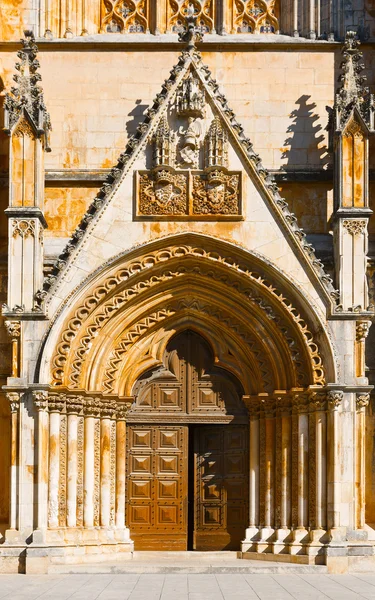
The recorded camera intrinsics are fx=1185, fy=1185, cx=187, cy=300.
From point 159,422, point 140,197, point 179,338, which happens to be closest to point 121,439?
point 159,422

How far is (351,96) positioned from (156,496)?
772 cm

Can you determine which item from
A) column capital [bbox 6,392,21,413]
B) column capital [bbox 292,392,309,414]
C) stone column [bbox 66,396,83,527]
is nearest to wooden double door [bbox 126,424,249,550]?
stone column [bbox 66,396,83,527]

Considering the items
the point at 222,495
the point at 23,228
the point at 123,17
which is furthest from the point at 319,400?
the point at 123,17

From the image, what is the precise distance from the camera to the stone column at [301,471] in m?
19.5

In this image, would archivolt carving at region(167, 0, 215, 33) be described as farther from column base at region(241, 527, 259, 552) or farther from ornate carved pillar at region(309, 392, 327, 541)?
column base at region(241, 527, 259, 552)

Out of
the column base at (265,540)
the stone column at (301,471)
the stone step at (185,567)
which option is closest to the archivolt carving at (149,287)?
the stone column at (301,471)

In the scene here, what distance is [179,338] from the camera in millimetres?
21266

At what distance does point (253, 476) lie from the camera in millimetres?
20469

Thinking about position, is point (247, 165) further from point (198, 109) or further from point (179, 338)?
point (179, 338)

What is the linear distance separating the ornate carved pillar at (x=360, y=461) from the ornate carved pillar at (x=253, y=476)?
6.25ft

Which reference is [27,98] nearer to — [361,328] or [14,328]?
[14,328]

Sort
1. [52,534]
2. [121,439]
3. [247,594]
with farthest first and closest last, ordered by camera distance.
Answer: [121,439]
[52,534]
[247,594]

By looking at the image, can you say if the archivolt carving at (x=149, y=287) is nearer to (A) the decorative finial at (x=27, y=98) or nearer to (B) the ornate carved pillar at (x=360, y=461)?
(B) the ornate carved pillar at (x=360, y=461)

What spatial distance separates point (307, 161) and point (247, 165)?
6.28 ft
